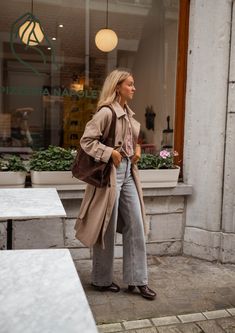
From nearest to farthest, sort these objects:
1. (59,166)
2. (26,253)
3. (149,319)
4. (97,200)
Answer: (26,253)
(149,319)
(97,200)
(59,166)

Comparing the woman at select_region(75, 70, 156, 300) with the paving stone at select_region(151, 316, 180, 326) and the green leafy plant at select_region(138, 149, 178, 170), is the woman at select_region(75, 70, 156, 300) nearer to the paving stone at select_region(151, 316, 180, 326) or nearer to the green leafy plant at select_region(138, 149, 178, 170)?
the paving stone at select_region(151, 316, 180, 326)

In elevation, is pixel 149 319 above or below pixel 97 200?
below

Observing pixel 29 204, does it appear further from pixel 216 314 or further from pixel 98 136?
pixel 216 314

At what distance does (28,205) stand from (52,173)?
154 cm

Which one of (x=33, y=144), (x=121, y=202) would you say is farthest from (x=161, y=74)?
(x=121, y=202)

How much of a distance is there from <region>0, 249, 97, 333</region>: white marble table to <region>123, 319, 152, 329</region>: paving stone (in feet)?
5.18

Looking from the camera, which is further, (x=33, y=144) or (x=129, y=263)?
(x=33, y=144)

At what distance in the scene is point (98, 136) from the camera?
11.3 ft

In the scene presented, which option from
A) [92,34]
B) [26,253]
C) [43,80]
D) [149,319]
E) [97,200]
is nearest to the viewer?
[26,253]

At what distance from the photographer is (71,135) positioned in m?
5.16

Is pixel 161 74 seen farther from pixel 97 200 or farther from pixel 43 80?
pixel 97 200

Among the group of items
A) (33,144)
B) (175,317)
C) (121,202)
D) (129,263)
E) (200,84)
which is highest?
(200,84)

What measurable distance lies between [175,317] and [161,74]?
128 inches

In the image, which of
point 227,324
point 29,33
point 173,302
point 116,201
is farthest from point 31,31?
point 227,324
